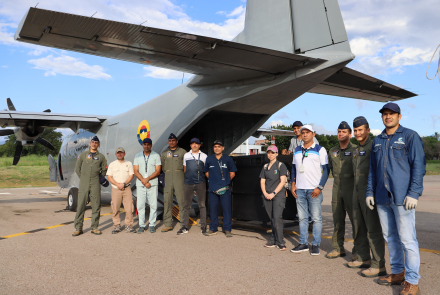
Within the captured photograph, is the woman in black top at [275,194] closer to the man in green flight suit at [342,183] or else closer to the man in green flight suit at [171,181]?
the man in green flight suit at [342,183]

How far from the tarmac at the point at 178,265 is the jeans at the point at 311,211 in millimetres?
333

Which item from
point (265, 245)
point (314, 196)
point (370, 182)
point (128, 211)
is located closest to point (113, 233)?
point (128, 211)

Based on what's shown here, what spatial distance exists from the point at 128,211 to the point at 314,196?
4.22m

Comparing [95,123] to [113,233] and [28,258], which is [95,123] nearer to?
[113,233]

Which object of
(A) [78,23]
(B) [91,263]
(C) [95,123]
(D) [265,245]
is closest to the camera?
(A) [78,23]

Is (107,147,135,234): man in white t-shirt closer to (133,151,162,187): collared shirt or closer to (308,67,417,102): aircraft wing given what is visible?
(133,151,162,187): collared shirt

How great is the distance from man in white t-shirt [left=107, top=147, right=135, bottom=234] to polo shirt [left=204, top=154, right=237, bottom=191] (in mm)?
1944

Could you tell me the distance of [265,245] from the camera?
5.86 meters

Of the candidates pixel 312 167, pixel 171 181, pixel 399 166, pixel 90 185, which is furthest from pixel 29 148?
pixel 399 166

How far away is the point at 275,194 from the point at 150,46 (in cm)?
330

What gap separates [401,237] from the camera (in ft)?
12.1

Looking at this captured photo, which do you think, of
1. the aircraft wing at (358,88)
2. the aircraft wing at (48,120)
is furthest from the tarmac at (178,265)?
the aircraft wing at (48,120)

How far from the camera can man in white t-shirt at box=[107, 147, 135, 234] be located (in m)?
7.21

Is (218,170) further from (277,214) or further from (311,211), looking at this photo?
(311,211)
